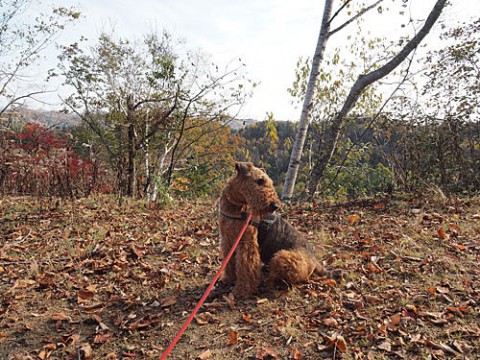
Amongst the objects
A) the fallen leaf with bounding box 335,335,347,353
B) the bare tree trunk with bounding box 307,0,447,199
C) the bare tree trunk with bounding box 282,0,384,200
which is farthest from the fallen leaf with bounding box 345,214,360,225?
the fallen leaf with bounding box 335,335,347,353

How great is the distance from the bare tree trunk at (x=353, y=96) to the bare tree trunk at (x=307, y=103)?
2.10ft

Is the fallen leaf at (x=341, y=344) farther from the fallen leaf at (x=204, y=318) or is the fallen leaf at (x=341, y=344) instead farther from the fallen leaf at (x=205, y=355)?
the fallen leaf at (x=204, y=318)

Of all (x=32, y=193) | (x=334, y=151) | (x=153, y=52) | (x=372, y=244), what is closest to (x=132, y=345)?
(x=372, y=244)

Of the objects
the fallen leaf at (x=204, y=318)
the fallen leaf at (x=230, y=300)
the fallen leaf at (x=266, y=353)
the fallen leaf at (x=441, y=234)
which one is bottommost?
the fallen leaf at (x=204, y=318)

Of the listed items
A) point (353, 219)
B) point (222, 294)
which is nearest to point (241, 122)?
point (353, 219)

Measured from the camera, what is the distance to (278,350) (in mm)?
2238

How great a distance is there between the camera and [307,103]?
6.79 m

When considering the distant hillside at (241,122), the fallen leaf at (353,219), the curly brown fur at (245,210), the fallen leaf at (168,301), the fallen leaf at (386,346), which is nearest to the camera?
the fallen leaf at (386,346)

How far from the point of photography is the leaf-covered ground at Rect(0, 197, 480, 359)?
2.29 m

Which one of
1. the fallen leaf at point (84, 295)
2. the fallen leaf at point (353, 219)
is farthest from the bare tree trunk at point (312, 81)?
the fallen leaf at point (84, 295)

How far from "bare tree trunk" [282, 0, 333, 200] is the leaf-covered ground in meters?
2.00

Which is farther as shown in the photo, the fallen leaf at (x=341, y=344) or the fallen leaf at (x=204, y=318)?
the fallen leaf at (x=204, y=318)

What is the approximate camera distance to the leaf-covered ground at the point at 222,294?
2.29m

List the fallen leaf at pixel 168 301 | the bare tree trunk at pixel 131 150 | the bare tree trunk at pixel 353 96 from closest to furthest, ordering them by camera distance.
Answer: the fallen leaf at pixel 168 301
the bare tree trunk at pixel 353 96
the bare tree trunk at pixel 131 150
